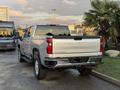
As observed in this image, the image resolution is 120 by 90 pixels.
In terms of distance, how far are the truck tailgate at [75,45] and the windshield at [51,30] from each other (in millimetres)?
2497

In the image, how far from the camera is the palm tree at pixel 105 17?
57.5 ft

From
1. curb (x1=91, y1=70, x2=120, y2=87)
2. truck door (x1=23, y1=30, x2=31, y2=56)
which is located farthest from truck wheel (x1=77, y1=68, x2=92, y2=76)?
truck door (x1=23, y1=30, x2=31, y2=56)

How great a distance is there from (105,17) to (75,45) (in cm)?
920

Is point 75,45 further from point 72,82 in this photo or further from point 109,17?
point 109,17

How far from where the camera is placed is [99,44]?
958 centimetres

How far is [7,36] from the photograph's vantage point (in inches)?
950

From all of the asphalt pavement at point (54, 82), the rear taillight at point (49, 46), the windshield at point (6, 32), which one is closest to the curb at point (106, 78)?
the asphalt pavement at point (54, 82)

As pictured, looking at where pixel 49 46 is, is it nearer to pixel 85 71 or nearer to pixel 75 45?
pixel 75 45

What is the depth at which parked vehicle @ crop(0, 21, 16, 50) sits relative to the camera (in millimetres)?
23109

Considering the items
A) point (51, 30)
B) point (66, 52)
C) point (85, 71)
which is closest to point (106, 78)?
point (85, 71)

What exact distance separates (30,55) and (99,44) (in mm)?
3283

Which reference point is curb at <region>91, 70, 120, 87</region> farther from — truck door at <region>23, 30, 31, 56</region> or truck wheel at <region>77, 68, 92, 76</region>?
truck door at <region>23, 30, 31, 56</region>

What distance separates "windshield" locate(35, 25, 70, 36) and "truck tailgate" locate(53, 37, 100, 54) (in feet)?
8.19

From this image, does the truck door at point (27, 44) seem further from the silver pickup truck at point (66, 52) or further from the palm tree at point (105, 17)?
the palm tree at point (105, 17)
